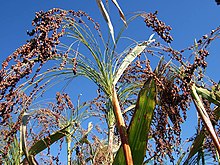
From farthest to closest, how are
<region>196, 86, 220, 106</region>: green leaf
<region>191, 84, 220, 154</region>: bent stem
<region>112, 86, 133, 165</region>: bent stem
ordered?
<region>196, 86, 220, 106</region>: green leaf
<region>191, 84, 220, 154</region>: bent stem
<region>112, 86, 133, 165</region>: bent stem

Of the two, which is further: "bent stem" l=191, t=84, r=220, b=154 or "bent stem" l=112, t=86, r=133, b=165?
"bent stem" l=191, t=84, r=220, b=154

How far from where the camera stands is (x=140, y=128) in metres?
2.40

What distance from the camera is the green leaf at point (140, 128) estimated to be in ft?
7.83

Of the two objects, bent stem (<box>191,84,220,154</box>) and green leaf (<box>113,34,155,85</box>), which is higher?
green leaf (<box>113,34,155,85</box>)

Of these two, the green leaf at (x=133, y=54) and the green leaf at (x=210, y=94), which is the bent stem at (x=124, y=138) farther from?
the green leaf at (x=210, y=94)

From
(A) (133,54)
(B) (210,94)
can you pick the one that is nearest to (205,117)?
(B) (210,94)

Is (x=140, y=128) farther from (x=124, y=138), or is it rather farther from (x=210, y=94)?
(x=210, y=94)

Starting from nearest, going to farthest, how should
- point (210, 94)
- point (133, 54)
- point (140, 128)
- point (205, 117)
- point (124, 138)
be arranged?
1. point (124, 138)
2. point (140, 128)
3. point (205, 117)
4. point (210, 94)
5. point (133, 54)

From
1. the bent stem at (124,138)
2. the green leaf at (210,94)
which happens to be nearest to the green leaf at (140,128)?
the bent stem at (124,138)

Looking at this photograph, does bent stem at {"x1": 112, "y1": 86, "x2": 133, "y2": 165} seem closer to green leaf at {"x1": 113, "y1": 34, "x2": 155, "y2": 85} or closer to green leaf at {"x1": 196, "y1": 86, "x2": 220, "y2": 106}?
green leaf at {"x1": 113, "y1": 34, "x2": 155, "y2": 85}

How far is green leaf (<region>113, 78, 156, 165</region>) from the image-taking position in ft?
7.83

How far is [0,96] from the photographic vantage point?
211cm

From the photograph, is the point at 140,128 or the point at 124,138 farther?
the point at 140,128

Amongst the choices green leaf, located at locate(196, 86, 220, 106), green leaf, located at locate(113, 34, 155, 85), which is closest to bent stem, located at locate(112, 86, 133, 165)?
green leaf, located at locate(113, 34, 155, 85)
